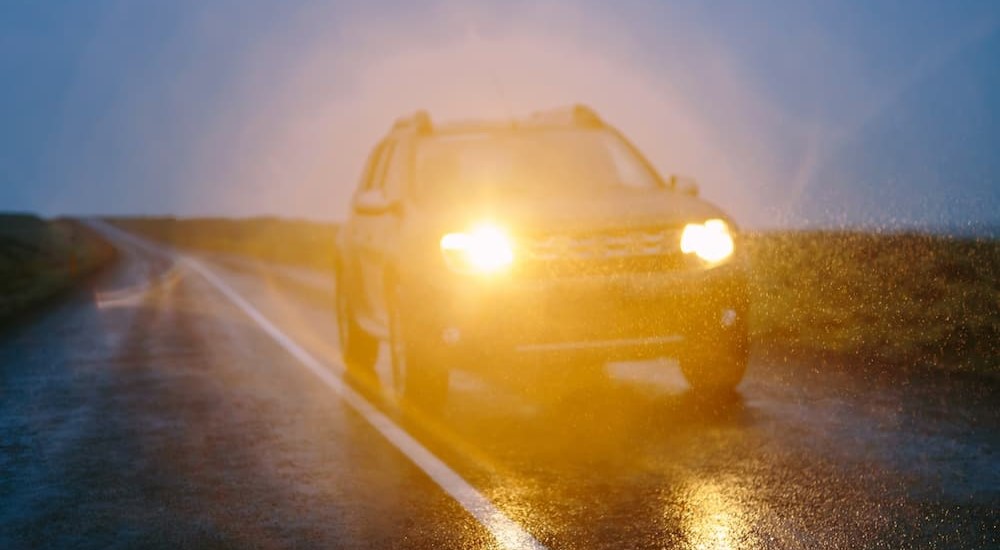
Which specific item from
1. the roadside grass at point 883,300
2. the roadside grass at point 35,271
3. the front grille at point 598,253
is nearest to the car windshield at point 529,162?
the front grille at point 598,253

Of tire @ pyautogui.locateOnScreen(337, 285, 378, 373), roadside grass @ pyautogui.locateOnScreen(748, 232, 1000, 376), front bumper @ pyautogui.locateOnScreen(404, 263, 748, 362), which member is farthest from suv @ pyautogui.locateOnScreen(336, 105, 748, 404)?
roadside grass @ pyautogui.locateOnScreen(748, 232, 1000, 376)

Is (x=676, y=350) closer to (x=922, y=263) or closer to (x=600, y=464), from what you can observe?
(x=600, y=464)

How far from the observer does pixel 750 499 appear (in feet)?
18.9

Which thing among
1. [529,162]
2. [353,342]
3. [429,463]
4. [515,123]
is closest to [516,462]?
[429,463]

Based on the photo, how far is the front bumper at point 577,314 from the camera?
305 inches

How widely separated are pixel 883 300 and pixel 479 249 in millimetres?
6206

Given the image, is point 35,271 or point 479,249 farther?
point 35,271

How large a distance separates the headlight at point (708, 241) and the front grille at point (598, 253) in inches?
4.1

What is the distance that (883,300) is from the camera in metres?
12.8

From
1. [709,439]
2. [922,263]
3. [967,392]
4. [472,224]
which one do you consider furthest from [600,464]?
[922,263]

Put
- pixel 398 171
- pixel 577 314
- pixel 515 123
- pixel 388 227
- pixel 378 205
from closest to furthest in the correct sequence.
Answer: pixel 577 314 → pixel 378 205 → pixel 388 227 → pixel 398 171 → pixel 515 123

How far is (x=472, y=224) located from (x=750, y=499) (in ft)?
9.74

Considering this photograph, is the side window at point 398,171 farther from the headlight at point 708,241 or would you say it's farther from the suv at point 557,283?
the headlight at point 708,241

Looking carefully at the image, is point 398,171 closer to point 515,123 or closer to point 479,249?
point 515,123
